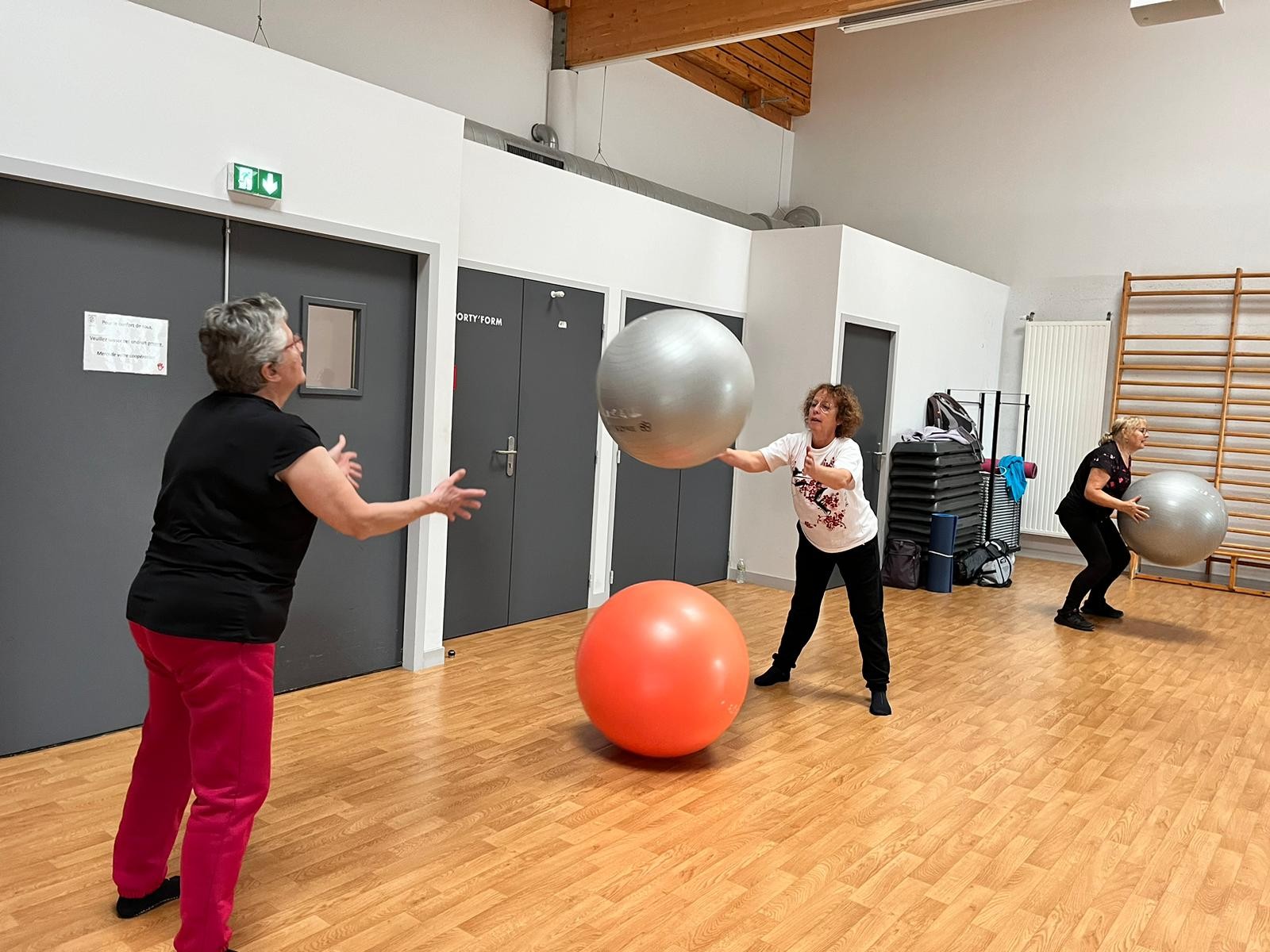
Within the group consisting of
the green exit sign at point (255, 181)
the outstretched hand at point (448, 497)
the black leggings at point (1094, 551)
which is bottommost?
the black leggings at point (1094, 551)

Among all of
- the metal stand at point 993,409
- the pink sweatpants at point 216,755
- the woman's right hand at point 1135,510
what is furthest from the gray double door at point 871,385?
the pink sweatpants at point 216,755

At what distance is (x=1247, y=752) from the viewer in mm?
3988

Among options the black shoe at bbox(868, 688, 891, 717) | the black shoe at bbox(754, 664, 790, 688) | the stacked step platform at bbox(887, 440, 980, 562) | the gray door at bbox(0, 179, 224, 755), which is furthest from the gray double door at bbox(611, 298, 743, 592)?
the gray door at bbox(0, 179, 224, 755)

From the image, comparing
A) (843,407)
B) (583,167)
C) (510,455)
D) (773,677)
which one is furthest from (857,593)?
(583,167)

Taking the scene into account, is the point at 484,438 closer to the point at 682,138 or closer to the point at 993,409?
the point at 682,138

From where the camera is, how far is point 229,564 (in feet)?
6.97

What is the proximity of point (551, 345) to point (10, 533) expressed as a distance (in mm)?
2876

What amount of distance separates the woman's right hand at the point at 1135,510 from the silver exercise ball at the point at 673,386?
11.7 ft

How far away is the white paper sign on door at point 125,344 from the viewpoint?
3.35 meters

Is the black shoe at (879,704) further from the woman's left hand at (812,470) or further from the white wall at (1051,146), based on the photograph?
the white wall at (1051,146)

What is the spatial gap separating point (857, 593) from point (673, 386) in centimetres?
164

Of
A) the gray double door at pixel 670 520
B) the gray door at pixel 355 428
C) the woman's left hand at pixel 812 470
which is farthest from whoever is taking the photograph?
the gray double door at pixel 670 520

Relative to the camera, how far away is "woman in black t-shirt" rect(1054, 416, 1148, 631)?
5895mm

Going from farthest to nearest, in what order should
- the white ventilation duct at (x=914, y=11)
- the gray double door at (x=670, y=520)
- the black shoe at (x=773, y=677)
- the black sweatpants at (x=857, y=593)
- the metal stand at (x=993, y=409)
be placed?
the metal stand at (x=993, y=409) → the gray double door at (x=670, y=520) → the white ventilation duct at (x=914, y=11) → the black shoe at (x=773, y=677) → the black sweatpants at (x=857, y=593)
